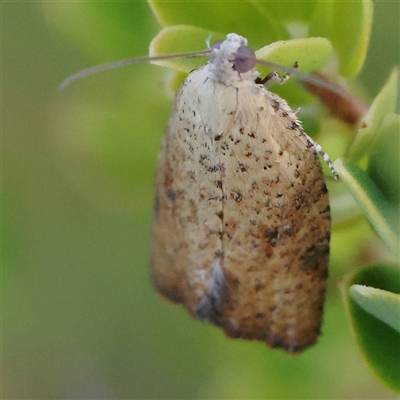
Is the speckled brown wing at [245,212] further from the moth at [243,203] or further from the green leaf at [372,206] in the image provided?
the green leaf at [372,206]

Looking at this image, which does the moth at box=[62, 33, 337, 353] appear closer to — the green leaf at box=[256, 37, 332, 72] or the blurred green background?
the green leaf at box=[256, 37, 332, 72]

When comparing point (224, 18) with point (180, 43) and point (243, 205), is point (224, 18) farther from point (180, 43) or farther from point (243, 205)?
point (243, 205)

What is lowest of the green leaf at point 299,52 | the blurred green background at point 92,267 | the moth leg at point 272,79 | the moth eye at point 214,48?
the blurred green background at point 92,267

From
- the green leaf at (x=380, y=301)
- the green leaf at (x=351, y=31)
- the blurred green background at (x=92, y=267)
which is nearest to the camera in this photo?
the green leaf at (x=380, y=301)

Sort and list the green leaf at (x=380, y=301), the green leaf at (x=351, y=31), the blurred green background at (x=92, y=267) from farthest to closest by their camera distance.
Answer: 1. the blurred green background at (x=92, y=267)
2. the green leaf at (x=351, y=31)
3. the green leaf at (x=380, y=301)

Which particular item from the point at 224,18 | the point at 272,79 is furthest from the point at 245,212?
the point at 224,18

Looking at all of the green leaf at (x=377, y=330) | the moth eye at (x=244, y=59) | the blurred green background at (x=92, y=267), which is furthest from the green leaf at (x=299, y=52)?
the blurred green background at (x=92, y=267)
